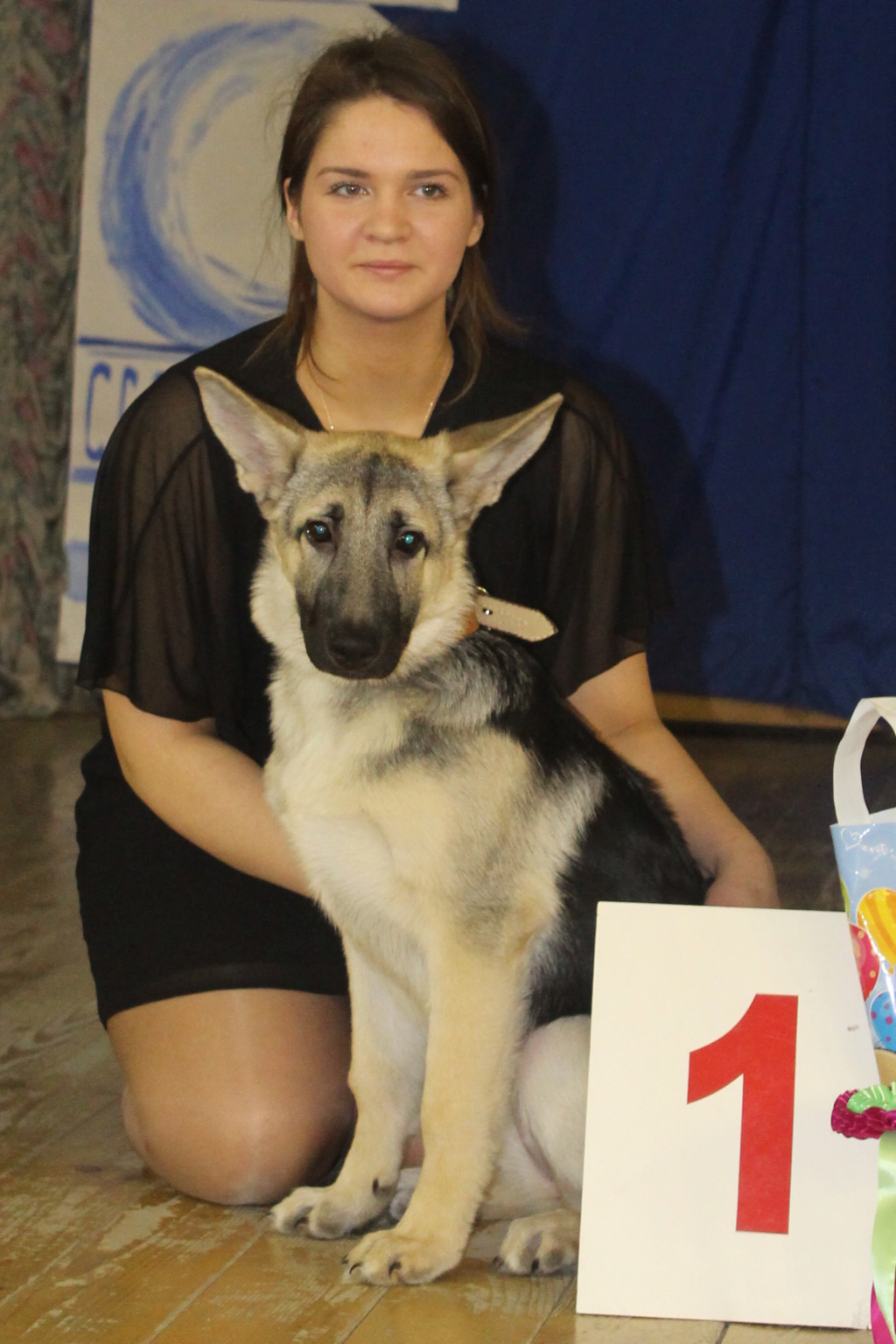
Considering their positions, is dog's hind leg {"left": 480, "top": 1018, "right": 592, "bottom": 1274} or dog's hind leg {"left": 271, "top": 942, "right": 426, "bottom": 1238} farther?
dog's hind leg {"left": 271, "top": 942, "right": 426, "bottom": 1238}

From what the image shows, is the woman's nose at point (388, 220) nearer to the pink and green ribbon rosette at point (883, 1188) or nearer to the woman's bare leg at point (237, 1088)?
the woman's bare leg at point (237, 1088)

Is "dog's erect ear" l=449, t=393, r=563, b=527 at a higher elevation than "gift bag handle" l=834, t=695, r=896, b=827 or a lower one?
higher

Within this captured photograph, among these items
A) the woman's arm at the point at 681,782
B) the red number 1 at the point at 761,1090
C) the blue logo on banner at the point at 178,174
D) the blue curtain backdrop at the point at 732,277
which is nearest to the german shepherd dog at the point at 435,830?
the woman's arm at the point at 681,782

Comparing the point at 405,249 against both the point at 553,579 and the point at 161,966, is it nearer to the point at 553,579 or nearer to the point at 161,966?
the point at 553,579

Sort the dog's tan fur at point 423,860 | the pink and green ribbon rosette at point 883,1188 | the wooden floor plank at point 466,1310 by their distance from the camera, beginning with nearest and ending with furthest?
the pink and green ribbon rosette at point 883,1188 < the wooden floor plank at point 466,1310 < the dog's tan fur at point 423,860

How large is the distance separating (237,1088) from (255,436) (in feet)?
3.87

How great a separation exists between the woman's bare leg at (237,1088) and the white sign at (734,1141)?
72cm

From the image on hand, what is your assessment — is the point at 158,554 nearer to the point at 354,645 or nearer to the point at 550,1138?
the point at 354,645

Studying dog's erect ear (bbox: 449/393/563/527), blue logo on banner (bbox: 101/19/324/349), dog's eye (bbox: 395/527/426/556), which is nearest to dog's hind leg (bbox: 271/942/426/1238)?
dog's eye (bbox: 395/527/426/556)

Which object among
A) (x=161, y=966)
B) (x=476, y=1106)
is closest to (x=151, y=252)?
(x=161, y=966)

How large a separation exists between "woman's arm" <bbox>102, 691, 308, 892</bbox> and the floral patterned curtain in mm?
4311

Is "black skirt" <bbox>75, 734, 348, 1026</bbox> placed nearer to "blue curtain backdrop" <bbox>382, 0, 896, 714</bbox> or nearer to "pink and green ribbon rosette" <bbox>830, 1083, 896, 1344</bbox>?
"pink and green ribbon rosette" <bbox>830, 1083, 896, 1344</bbox>

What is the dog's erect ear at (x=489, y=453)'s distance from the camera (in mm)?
2320

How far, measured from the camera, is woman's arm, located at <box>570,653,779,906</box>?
2.60m
